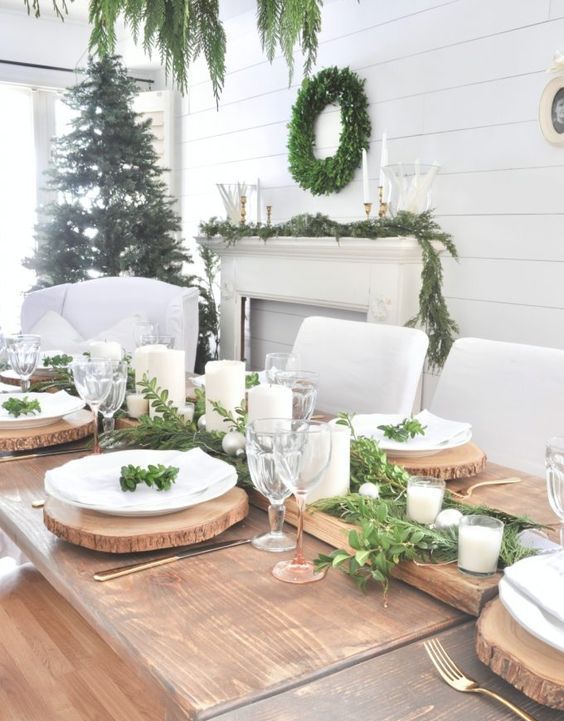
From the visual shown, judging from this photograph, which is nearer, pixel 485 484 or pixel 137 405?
pixel 485 484

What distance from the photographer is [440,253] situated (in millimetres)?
3307

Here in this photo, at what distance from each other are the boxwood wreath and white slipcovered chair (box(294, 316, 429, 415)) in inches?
70.6

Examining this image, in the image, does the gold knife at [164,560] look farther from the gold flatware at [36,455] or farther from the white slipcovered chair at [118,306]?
the white slipcovered chair at [118,306]

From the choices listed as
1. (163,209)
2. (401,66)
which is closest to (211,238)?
(163,209)

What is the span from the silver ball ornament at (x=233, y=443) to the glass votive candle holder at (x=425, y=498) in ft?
1.18

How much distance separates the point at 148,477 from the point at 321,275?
9.04 feet

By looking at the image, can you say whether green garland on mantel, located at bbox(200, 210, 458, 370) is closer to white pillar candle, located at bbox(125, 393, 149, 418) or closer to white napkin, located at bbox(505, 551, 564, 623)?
white pillar candle, located at bbox(125, 393, 149, 418)

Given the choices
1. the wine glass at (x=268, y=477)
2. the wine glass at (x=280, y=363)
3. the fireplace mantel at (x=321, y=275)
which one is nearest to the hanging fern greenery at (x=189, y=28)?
the wine glass at (x=268, y=477)

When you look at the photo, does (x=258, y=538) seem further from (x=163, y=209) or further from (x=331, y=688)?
(x=163, y=209)

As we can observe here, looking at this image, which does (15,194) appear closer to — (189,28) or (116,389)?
(116,389)

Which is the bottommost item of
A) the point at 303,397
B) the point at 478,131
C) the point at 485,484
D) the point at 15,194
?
the point at 485,484

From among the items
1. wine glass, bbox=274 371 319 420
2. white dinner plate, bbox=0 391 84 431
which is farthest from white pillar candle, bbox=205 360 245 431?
white dinner plate, bbox=0 391 84 431

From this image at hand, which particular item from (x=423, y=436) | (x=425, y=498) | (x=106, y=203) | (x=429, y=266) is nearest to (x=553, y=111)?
(x=429, y=266)

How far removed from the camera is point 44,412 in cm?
150
